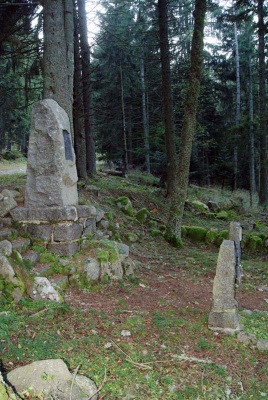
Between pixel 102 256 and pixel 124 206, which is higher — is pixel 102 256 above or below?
below

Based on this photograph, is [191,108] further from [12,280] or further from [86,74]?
[12,280]

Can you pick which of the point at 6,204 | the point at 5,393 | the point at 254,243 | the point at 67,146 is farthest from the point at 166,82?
the point at 5,393

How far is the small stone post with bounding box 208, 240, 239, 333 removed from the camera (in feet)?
14.2

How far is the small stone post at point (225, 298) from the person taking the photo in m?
4.32

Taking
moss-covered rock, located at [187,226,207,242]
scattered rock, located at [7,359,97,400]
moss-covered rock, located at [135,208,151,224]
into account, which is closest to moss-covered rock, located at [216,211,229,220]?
moss-covered rock, located at [187,226,207,242]

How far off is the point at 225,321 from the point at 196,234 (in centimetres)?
585

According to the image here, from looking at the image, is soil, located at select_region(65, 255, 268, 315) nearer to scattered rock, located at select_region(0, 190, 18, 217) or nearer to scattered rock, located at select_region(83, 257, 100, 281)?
scattered rock, located at select_region(83, 257, 100, 281)

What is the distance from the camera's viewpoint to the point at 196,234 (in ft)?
33.1

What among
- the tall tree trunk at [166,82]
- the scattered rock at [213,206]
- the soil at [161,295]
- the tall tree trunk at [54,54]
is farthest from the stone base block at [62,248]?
the scattered rock at [213,206]

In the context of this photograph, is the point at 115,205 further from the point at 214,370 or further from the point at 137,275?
the point at 214,370

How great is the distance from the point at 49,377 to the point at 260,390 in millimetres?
2061

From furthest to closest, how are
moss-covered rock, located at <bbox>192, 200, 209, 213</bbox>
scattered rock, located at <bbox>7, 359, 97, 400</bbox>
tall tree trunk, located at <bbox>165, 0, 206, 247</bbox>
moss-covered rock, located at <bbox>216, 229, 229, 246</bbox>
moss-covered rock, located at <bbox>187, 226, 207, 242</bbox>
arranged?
moss-covered rock, located at <bbox>192, 200, 209, 213</bbox>, moss-covered rock, located at <bbox>187, 226, 207, 242</bbox>, moss-covered rock, located at <bbox>216, 229, 229, 246</bbox>, tall tree trunk, located at <bbox>165, 0, 206, 247</bbox>, scattered rock, located at <bbox>7, 359, 97, 400</bbox>

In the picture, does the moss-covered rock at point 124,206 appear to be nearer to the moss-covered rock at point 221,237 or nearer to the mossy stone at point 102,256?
the moss-covered rock at point 221,237

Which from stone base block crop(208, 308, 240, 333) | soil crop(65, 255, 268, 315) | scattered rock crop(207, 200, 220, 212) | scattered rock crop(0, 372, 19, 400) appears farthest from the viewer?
scattered rock crop(207, 200, 220, 212)
